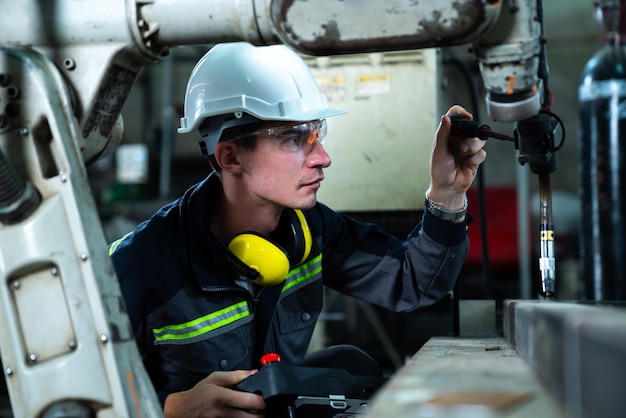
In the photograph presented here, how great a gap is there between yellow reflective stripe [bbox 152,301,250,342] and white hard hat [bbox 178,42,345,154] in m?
0.41

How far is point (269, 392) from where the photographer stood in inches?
55.1

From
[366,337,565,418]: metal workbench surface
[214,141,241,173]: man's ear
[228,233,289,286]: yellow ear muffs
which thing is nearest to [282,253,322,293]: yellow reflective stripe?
[228,233,289,286]: yellow ear muffs

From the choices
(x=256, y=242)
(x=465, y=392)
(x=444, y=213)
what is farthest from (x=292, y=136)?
(x=465, y=392)

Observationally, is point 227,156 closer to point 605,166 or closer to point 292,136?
point 292,136

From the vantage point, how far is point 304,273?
194 cm

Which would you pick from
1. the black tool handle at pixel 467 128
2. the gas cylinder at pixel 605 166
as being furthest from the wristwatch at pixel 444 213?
the gas cylinder at pixel 605 166

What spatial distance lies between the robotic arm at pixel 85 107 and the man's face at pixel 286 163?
57cm

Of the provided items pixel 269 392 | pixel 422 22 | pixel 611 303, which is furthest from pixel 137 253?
Answer: pixel 611 303

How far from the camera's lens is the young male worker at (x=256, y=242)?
5.51ft

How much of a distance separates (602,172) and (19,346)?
7.06 feet

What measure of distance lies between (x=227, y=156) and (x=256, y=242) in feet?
0.87

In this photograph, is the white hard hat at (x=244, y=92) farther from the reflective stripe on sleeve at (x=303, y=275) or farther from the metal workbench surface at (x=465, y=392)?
the metal workbench surface at (x=465, y=392)

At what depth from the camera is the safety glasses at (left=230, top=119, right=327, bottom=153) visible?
1.79 metres

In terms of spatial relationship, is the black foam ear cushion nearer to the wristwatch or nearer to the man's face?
the man's face
